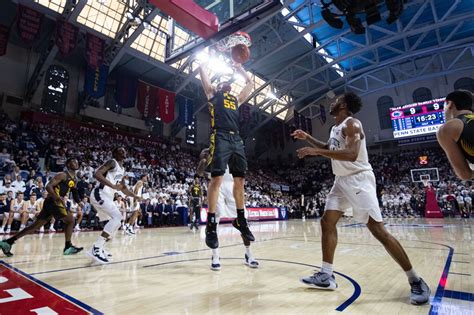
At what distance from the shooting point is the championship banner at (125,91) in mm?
16578

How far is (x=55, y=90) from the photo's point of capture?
52.4 feet

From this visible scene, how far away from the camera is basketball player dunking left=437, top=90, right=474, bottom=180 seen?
1735mm

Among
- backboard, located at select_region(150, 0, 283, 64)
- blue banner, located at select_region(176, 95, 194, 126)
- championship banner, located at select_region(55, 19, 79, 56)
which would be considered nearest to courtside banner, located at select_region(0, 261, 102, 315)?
backboard, located at select_region(150, 0, 283, 64)

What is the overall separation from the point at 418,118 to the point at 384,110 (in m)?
6.40

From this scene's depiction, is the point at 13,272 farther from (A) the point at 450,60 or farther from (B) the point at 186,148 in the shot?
(A) the point at 450,60

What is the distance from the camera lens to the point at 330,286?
217cm

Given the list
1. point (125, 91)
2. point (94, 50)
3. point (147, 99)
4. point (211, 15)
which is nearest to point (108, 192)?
point (211, 15)

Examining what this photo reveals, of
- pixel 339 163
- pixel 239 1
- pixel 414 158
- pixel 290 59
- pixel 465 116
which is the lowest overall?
pixel 339 163

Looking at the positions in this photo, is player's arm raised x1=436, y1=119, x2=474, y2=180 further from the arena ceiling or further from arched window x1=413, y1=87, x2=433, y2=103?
arched window x1=413, y1=87, x2=433, y2=103

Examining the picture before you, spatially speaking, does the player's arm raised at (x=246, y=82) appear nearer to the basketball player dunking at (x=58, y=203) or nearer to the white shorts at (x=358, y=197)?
the white shorts at (x=358, y=197)

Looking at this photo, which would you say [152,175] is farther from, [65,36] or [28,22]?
[28,22]

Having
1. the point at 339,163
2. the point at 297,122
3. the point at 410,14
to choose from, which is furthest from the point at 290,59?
the point at 339,163

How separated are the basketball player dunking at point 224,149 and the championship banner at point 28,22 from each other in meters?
12.6

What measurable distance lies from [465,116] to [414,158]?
957 inches
